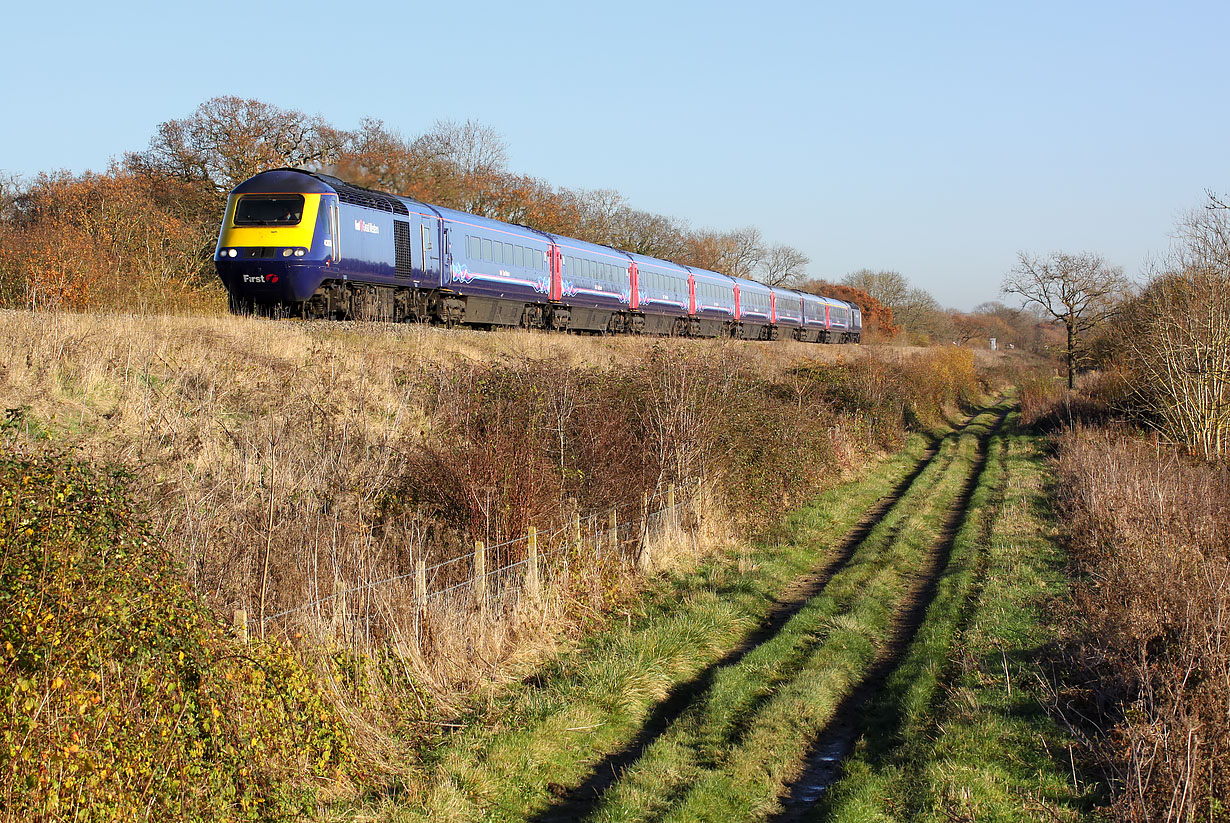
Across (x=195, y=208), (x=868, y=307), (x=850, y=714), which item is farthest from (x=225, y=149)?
(x=868, y=307)

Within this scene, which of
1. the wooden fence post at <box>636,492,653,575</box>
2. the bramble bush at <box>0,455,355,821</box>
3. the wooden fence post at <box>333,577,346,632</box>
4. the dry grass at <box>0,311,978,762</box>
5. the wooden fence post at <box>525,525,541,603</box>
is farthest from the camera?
the wooden fence post at <box>636,492,653,575</box>

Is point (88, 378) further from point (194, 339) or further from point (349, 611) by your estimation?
point (349, 611)

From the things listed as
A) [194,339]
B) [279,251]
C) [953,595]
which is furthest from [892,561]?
[279,251]

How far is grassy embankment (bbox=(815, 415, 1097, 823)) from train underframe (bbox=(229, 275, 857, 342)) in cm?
1035

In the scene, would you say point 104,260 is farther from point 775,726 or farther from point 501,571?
point 775,726

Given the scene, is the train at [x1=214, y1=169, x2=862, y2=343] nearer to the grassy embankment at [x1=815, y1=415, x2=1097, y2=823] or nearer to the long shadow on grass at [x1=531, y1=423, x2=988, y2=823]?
the long shadow on grass at [x1=531, y1=423, x2=988, y2=823]

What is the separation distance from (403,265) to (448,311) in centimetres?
215

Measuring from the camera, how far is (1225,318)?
19734 mm

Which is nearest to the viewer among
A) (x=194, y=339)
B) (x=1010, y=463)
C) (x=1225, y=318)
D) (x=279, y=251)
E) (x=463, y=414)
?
(x=463, y=414)

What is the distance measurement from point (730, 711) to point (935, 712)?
164cm

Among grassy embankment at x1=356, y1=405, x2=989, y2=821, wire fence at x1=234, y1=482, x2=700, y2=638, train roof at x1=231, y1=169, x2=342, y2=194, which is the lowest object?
grassy embankment at x1=356, y1=405, x2=989, y2=821

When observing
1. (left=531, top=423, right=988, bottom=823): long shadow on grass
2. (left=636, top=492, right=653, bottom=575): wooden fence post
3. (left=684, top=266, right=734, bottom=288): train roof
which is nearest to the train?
(left=684, top=266, right=734, bottom=288): train roof

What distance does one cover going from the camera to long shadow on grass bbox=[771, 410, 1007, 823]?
21.0 ft

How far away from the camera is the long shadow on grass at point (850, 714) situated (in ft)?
21.0
